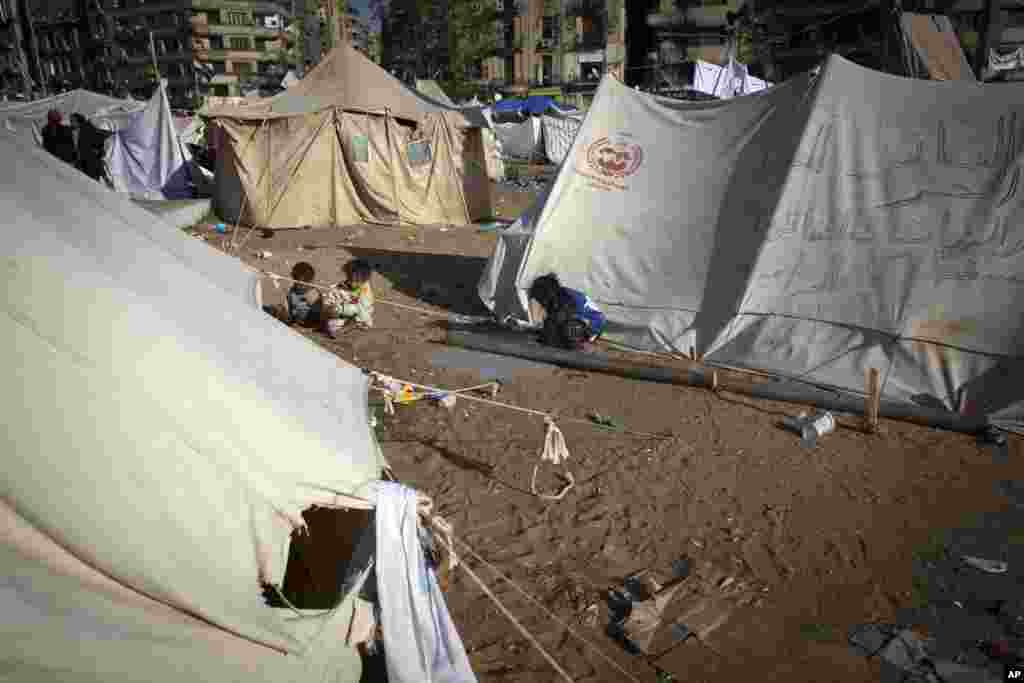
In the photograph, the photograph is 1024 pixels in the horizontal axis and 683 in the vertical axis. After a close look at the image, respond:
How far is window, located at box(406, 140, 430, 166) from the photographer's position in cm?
1427

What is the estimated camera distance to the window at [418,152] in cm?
1427

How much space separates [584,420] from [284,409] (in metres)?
3.24

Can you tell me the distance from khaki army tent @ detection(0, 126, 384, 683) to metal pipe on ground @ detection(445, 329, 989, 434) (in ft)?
13.0

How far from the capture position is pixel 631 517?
4.25 metres

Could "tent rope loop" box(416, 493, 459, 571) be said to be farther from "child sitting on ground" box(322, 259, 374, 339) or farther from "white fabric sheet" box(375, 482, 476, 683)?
"child sitting on ground" box(322, 259, 374, 339)

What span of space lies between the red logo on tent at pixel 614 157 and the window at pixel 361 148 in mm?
7279

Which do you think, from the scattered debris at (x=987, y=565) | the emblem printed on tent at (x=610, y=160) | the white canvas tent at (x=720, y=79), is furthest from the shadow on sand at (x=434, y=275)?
the white canvas tent at (x=720, y=79)

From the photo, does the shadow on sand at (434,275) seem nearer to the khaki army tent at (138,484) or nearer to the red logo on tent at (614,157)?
the red logo on tent at (614,157)

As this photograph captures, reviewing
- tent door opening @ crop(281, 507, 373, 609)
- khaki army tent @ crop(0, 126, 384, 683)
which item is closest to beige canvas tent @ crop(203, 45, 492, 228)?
khaki army tent @ crop(0, 126, 384, 683)

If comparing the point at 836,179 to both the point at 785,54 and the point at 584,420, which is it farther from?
the point at 785,54

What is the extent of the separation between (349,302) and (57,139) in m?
9.86

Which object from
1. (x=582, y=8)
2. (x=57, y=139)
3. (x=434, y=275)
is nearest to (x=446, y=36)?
(x=582, y=8)

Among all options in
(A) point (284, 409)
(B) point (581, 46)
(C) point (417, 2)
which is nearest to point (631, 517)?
(A) point (284, 409)

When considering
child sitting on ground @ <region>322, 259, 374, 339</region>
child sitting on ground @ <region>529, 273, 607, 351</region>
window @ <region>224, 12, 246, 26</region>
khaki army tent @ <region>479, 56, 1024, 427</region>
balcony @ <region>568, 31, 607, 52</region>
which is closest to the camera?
khaki army tent @ <region>479, 56, 1024, 427</region>
